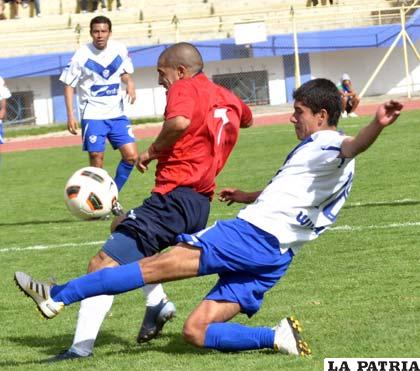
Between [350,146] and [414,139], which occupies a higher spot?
[350,146]

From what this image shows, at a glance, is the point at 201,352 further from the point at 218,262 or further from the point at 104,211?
the point at 104,211

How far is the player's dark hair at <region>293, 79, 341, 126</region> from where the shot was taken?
597 cm

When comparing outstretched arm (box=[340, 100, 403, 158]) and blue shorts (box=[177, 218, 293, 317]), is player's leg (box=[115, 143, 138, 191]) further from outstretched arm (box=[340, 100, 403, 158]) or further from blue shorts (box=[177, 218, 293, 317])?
outstretched arm (box=[340, 100, 403, 158])

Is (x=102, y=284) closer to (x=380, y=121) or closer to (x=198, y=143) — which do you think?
(x=198, y=143)

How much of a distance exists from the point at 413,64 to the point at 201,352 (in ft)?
99.9

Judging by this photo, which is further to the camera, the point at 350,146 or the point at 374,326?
the point at 374,326

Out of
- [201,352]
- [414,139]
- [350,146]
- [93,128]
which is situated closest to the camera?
[350,146]

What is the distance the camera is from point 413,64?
117 feet

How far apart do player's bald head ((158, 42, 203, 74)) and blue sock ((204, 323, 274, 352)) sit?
1.59 m

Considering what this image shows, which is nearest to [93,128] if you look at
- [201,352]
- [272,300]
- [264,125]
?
[272,300]

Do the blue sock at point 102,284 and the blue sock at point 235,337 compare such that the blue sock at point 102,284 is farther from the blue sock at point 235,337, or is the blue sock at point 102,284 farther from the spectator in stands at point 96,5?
the spectator in stands at point 96,5

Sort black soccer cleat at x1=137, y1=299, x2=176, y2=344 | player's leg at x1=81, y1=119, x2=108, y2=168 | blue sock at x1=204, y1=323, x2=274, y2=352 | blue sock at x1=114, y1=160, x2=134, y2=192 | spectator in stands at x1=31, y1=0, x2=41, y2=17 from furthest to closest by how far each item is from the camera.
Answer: spectator in stands at x1=31, y1=0, x2=41, y2=17 < player's leg at x1=81, y1=119, x2=108, y2=168 < blue sock at x1=114, y1=160, x2=134, y2=192 < black soccer cleat at x1=137, y1=299, x2=176, y2=344 < blue sock at x1=204, y1=323, x2=274, y2=352

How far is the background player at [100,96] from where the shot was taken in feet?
44.6

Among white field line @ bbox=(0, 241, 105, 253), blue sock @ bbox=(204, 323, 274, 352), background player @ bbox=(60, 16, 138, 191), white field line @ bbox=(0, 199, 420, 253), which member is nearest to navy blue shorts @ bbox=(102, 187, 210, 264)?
blue sock @ bbox=(204, 323, 274, 352)
